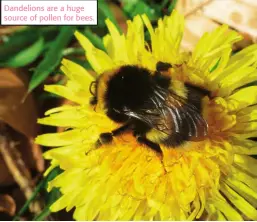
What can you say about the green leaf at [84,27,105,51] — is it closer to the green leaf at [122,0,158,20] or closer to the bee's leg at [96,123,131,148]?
the green leaf at [122,0,158,20]

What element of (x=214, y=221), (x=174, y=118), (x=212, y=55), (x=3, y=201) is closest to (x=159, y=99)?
(x=174, y=118)

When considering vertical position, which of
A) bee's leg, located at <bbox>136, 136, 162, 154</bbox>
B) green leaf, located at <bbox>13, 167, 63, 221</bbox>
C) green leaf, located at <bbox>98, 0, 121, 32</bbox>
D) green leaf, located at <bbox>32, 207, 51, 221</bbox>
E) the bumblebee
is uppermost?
green leaf, located at <bbox>98, 0, 121, 32</bbox>

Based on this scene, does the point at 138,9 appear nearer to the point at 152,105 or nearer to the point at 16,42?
the point at 16,42

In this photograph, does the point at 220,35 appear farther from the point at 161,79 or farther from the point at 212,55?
the point at 161,79

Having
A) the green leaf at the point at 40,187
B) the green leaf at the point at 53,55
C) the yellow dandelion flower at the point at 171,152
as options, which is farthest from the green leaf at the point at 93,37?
the green leaf at the point at 40,187

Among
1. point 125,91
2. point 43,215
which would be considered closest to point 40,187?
point 43,215

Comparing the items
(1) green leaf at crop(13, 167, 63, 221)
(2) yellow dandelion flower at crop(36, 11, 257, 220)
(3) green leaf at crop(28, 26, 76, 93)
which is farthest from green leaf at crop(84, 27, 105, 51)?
(1) green leaf at crop(13, 167, 63, 221)

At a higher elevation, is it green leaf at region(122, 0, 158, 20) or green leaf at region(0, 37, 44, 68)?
green leaf at region(122, 0, 158, 20)
